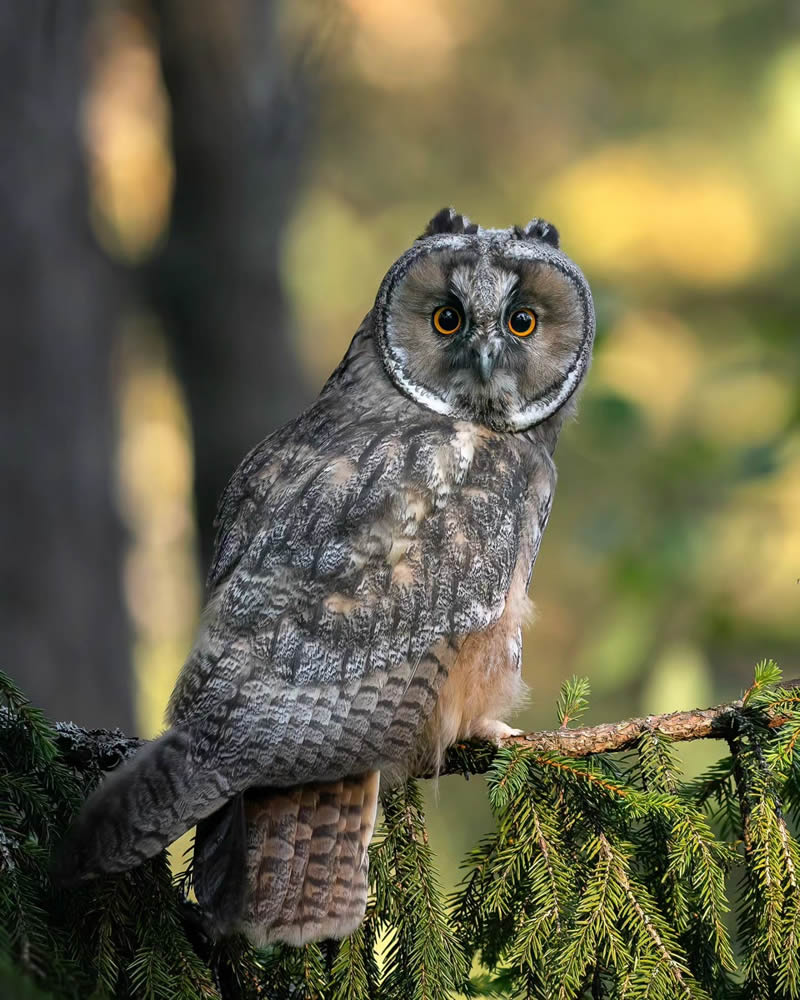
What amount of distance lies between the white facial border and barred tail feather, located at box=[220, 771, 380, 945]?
0.98 metres

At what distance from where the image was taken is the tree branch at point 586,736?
2.16m

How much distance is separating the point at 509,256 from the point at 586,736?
120 centimetres

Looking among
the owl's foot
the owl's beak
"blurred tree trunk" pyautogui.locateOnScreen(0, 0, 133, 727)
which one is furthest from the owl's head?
"blurred tree trunk" pyautogui.locateOnScreen(0, 0, 133, 727)

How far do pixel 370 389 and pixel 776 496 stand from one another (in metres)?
1.59

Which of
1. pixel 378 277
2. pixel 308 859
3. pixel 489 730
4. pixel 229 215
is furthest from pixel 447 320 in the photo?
pixel 378 277

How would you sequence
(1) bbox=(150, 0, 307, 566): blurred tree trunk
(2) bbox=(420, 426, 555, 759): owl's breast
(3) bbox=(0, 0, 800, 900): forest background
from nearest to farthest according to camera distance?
(2) bbox=(420, 426, 555, 759): owl's breast < (3) bbox=(0, 0, 800, 900): forest background < (1) bbox=(150, 0, 307, 566): blurred tree trunk

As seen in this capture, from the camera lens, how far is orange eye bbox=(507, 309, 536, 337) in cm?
286

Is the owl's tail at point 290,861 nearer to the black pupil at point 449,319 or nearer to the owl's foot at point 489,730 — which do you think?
the owl's foot at point 489,730

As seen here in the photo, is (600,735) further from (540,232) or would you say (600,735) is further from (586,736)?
(540,232)

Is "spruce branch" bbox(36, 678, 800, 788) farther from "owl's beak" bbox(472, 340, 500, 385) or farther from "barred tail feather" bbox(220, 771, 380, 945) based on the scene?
"owl's beak" bbox(472, 340, 500, 385)

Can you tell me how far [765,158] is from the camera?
7578mm

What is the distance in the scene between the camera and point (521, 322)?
2.88 metres

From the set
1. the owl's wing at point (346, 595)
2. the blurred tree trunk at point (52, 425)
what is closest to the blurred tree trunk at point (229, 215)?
the blurred tree trunk at point (52, 425)

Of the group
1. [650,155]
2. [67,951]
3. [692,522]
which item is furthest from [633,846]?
[650,155]
